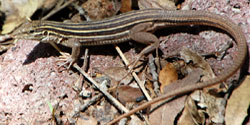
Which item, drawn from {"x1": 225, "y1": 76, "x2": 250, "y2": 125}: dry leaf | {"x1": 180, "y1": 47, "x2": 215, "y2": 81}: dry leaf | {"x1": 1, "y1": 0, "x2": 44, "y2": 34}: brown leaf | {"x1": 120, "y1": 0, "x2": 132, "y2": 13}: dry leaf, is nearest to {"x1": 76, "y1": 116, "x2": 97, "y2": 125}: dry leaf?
{"x1": 180, "y1": 47, "x2": 215, "y2": 81}: dry leaf

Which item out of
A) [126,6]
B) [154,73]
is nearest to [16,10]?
[126,6]

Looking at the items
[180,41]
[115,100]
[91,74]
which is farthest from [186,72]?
[91,74]

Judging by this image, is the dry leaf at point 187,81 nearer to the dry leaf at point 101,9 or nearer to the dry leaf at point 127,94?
the dry leaf at point 127,94

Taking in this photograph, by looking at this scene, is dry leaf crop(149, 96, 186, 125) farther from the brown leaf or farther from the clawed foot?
the brown leaf

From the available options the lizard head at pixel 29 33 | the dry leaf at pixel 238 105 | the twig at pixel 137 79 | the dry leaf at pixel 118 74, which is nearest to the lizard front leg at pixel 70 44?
the lizard head at pixel 29 33

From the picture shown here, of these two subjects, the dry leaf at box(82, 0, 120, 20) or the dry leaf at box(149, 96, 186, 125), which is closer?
the dry leaf at box(149, 96, 186, 125)

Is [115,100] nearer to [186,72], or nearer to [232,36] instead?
[186,72]
